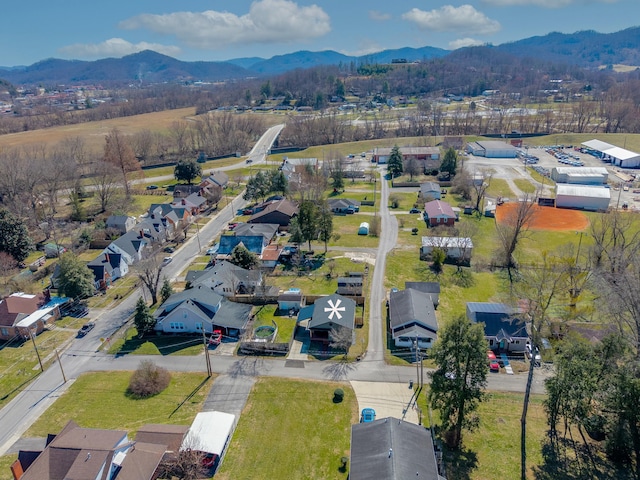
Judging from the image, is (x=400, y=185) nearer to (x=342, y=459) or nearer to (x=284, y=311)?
(x=284, y=311)

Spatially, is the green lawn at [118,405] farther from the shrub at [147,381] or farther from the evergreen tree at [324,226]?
the evergreen tree at [324,226]

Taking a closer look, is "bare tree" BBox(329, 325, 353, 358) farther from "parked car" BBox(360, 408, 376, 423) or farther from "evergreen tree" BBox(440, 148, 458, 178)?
"evergreen tree" BBox(440, 148, 458, 178)

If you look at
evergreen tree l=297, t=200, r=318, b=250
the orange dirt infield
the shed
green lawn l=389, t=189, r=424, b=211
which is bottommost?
the shed

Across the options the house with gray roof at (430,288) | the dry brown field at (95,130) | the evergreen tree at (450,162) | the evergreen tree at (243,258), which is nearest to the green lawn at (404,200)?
the evergreen tree at (450,162)

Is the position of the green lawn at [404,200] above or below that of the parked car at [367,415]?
above

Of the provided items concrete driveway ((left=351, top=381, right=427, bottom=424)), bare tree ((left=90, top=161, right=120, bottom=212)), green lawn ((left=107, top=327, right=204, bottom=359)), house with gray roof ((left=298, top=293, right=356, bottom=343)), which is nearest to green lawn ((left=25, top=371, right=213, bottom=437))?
green lawn ((left=107, top=327, right=204, bottom=359))

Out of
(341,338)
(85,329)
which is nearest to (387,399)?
(341,338)

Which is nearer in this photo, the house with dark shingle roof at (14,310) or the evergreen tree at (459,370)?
the evergreen tree at (459,370)

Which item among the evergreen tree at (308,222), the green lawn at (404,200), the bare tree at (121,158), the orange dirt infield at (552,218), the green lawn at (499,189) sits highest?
the bare tree at (121,158)

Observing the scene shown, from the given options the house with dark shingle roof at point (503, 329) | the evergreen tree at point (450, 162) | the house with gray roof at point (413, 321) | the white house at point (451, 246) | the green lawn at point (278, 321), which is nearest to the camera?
the house with dark shingle roof at point (503, 329)
